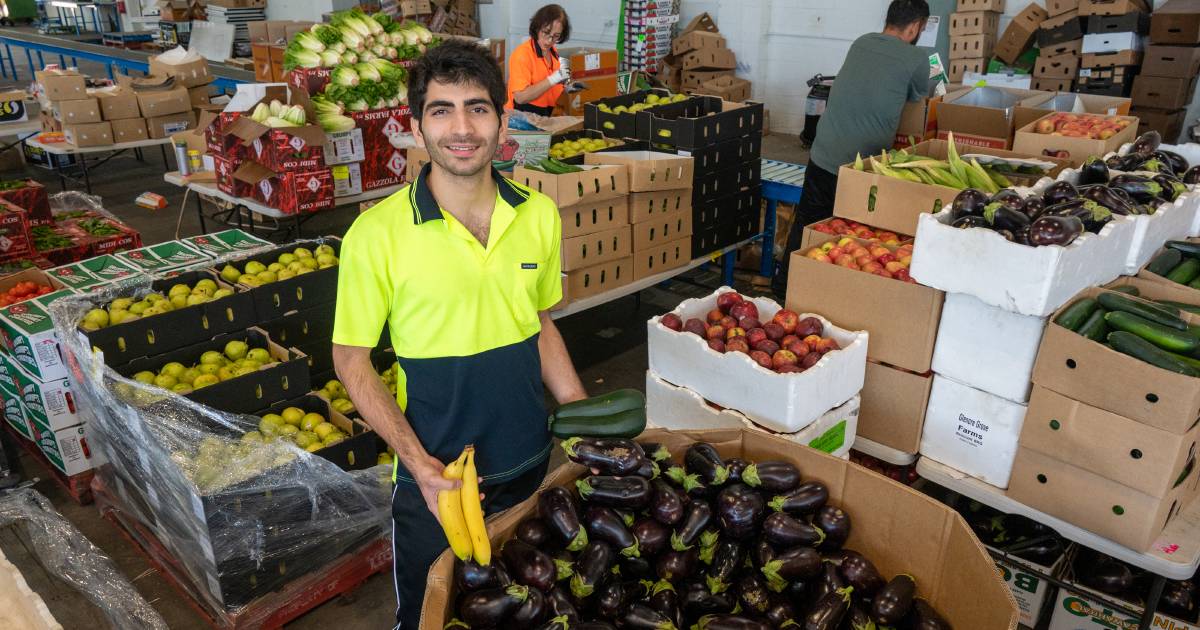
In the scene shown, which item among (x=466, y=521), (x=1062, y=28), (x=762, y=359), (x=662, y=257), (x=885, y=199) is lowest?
(x=662, y=257)

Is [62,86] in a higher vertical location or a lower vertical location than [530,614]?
higher

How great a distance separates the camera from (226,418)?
3.02 metres

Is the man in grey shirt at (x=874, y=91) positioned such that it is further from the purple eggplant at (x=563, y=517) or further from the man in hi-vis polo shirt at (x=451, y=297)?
the purple eggplant at (x=563, y=517)

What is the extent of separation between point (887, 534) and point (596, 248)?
2669 millimetres

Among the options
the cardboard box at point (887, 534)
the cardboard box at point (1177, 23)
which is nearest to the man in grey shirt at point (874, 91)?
the cardboard box at point (887, 534)

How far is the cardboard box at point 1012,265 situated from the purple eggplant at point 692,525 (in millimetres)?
1234

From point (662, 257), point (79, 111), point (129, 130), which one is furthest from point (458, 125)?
point (129, 130)

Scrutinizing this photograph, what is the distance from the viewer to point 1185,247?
303cm

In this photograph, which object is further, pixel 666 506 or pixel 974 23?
pixel 974 23

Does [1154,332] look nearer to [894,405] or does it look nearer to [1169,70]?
[894,405]

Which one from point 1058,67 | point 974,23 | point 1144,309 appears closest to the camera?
point 1144,309

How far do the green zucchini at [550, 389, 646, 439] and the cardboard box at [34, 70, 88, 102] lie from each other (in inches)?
299

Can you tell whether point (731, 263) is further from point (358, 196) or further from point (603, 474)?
point (603, 474)

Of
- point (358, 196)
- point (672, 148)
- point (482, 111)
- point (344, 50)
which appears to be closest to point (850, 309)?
point (482, 111)
